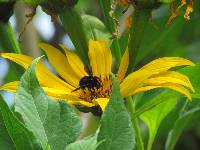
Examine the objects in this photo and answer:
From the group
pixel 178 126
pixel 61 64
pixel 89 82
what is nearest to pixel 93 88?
pixel 89 82

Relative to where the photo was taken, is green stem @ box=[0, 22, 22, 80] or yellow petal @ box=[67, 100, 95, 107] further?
green stem @ box=[0, 22, 22, 80]

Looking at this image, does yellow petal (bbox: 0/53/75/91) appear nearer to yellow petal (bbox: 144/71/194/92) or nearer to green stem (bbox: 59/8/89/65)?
green stem (bbox: 59/8/89/65)

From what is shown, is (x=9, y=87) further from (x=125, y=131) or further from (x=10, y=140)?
(x=125, y=131)

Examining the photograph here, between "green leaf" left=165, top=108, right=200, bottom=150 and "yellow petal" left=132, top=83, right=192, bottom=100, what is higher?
"yellow petal" left=132, top=83, right=192, bottom=100

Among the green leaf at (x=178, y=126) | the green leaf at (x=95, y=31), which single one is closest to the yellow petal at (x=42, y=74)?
the green leaf at (x=95, y=31)

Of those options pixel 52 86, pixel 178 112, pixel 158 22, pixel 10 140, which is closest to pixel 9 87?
pixel 52 86

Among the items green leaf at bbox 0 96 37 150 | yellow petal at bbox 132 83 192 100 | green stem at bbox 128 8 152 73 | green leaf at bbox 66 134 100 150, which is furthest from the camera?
green stem at bbox 128 8 152 73

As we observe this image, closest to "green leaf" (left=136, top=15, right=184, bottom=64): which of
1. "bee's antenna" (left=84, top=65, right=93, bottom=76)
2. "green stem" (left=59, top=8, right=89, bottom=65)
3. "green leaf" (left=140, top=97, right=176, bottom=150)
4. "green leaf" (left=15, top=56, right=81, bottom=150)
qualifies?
"green leaf" (left=140, top=97, right=176, bottom=150)
